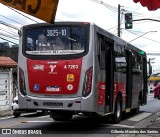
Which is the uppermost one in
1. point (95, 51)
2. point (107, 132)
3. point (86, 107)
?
point (95, 51)

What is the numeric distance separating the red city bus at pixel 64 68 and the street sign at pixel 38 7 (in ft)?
31.2

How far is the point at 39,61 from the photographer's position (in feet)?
41.1

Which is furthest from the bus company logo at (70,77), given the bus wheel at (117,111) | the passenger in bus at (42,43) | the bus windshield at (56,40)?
the bus wheel at (117,111)

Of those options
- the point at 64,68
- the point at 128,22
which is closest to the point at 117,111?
the point at 64,68

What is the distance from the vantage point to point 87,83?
39.4 ft

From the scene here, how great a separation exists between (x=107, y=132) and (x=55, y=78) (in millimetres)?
2489

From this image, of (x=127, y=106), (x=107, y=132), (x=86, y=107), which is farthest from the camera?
(x=127, y=106)

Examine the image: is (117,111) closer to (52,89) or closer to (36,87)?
(52,89)

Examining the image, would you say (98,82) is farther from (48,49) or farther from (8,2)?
(8,2)

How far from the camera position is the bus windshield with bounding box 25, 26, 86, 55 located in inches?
482

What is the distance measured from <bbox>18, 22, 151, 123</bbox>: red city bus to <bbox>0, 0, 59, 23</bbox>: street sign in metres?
9.51

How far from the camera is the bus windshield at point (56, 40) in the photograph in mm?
12235

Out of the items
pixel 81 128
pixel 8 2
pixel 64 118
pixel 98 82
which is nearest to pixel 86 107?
pixel 98 82

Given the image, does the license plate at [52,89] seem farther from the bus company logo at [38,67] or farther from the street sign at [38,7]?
the street sign at [38,7]
